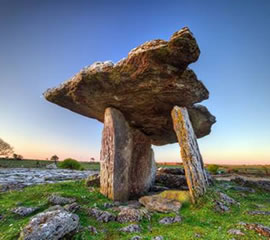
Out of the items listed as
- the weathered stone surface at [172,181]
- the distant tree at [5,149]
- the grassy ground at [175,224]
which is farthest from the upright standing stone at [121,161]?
the distant tree at [5,149]

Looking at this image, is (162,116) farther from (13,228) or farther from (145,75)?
(13,228)

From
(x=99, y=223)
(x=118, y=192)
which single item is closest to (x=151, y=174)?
(x=118, y=192)

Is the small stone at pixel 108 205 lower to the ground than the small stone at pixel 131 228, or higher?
higher

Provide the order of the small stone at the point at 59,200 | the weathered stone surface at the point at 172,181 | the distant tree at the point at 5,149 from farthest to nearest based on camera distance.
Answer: the distant tree at the point at 5,149
the weathered stone surface at the point at 172,181
the small stone at the point at 59,200

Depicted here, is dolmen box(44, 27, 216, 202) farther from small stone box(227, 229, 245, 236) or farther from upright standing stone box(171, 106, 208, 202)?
small stone box(227, 229, 245, 236)

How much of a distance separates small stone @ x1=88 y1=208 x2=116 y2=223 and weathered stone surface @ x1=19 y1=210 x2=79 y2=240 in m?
1.60

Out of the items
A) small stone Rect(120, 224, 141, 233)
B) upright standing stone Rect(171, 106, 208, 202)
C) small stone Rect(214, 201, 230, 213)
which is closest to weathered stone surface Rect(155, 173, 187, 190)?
upright standing stone Rect(171, 106, 208, 202)

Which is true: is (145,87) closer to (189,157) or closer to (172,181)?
(189,157)

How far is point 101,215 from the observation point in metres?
5.88

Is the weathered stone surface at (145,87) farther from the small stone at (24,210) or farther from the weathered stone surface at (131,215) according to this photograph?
the small stone at (24,210)

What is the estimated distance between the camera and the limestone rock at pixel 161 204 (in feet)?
22.4

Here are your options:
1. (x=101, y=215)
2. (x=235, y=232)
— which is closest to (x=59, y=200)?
(x=101, y=215)

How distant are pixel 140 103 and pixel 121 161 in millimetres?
3374

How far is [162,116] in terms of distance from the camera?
34.4 ft
